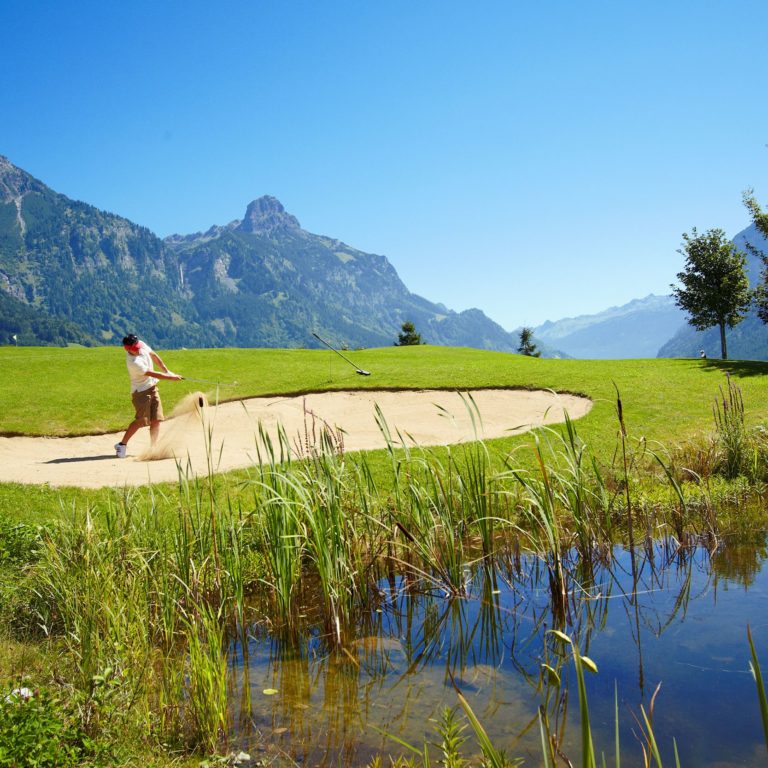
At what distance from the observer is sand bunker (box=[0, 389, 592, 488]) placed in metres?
12.9

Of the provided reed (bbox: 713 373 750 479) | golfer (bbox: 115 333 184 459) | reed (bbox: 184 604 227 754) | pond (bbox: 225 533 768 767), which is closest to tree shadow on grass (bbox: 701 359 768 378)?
reed (bbox: 713 373 750 479)

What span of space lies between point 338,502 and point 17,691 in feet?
10.1

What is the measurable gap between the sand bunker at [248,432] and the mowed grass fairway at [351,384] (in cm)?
68

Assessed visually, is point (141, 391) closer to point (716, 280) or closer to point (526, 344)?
point (716, 280)

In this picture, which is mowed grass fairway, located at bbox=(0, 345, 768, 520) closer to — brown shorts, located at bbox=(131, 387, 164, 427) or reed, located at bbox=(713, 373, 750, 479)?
reed, located at bbox=(713, 373, 750, 479)

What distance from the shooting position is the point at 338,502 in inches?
260

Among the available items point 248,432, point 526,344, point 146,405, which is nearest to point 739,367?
point 248,432

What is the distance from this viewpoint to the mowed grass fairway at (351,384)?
1462 centimetres

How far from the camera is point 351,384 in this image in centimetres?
2244

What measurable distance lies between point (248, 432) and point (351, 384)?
5.47m

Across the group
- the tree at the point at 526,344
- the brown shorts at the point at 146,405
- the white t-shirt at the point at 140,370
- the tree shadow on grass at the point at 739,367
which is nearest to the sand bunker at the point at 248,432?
the brown shorts at the point at 146,405

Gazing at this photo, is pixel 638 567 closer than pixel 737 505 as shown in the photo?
Yes

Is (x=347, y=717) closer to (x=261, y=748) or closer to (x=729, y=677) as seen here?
(x=261, y=748)

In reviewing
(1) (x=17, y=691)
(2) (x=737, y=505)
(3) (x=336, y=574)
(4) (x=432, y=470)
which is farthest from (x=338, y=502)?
(2) (x=737, y=505)
